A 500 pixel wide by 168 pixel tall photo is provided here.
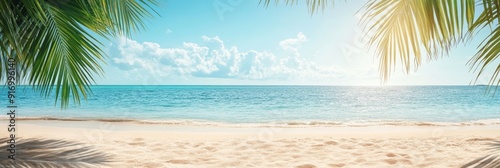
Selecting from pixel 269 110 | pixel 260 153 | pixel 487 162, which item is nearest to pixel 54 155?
pixel 260 153

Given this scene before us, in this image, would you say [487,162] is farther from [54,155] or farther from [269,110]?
[269,110]

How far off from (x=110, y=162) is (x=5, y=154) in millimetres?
975

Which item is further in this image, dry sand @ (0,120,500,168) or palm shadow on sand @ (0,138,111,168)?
dry sand @ (0,120,500,168)

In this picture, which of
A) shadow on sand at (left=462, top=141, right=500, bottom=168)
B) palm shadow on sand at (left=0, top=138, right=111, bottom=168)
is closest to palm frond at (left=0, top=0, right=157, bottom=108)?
palm shadow on sand at (left=0, top=138, right=111, bottom=168)

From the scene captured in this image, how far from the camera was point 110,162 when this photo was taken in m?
3.37

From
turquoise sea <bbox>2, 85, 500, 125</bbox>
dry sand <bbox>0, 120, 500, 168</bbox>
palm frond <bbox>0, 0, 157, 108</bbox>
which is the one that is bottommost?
turquoise sea <bbox>2, 85, 500, 125</bbox>

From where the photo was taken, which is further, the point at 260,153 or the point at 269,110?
the point at 269,110

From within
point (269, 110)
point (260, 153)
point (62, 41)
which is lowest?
point (269, 110)

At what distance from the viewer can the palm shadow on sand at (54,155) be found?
318cm

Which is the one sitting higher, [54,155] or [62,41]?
[62,41]

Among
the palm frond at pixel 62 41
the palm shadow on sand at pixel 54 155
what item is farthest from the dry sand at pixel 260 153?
the palm frond at pixel 62 41

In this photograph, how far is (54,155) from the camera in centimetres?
351

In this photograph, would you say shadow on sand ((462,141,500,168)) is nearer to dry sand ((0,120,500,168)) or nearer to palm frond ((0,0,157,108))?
dry sand ((0,120,500,168))

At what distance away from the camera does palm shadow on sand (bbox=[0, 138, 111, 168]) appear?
318cm
